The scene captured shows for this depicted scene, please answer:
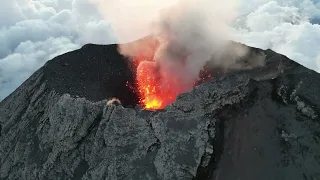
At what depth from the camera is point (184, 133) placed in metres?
17.8

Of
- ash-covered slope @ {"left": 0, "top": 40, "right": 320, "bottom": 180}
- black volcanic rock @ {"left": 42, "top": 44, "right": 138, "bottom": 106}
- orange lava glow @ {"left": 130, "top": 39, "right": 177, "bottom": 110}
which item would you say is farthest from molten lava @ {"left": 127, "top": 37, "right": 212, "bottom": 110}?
ash-covered slope @ {"left": 0, "top": 40, "right": 320, "bottom": 180}

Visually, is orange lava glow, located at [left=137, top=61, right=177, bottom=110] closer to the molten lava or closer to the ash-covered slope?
the molten lava

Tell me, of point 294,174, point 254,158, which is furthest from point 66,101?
point 294,174

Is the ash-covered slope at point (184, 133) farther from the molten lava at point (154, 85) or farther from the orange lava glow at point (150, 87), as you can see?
the molten lava at point (154, 85)

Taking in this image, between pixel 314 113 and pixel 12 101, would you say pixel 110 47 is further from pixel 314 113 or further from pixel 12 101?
pixel 314 113

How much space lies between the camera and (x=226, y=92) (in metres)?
19.2

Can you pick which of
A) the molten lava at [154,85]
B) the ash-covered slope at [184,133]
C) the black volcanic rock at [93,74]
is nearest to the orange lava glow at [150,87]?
the molten lava at [154,85]

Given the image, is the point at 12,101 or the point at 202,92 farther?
the point at 12,101

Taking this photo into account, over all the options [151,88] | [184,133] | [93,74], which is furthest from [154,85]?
[184,133]

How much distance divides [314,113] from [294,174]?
11.2 feet

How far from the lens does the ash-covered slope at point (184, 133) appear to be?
17.3 m

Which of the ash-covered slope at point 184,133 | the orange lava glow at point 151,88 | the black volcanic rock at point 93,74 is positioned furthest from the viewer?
the orange lava glow at point 151,88

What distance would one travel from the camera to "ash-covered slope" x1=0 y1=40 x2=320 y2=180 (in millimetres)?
17297

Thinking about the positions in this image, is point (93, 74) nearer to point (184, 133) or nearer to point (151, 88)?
point (151, 88)
